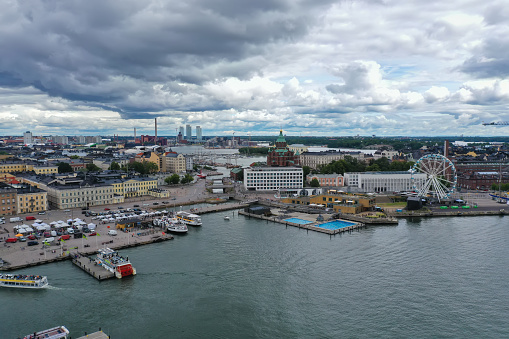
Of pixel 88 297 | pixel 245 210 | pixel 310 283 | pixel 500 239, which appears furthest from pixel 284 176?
pixel 88 297

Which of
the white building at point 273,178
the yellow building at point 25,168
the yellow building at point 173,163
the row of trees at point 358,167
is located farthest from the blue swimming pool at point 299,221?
the yellow building at point 173,163

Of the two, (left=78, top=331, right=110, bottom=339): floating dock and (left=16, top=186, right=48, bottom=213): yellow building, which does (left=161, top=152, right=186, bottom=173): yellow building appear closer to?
(left=16, top=186, right=48, bottom=213): yellow building

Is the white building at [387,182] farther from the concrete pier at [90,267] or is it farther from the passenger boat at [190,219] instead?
the concrete pier at [90,267]

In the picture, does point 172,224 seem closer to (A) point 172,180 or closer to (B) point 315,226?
(B) point 315,226

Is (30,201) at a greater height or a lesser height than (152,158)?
lesser

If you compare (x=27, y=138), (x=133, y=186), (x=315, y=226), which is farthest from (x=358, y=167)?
(x=27, y=138)
